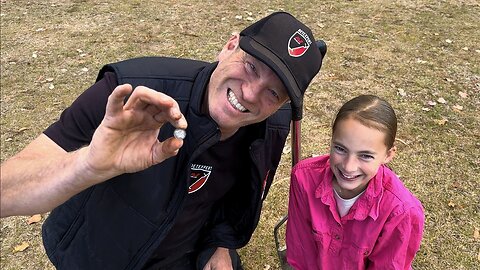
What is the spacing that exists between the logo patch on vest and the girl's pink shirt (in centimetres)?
52

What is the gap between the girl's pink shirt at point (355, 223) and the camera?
7.03 feet

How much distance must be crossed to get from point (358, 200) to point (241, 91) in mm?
838

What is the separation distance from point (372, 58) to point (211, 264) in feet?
12.0

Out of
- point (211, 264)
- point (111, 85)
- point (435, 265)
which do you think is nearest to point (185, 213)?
point (211, 264)

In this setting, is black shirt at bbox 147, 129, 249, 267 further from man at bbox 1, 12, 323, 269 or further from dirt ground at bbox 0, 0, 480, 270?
dirt ground at bbox 0, 0, 480, 270

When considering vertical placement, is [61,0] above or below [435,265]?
above

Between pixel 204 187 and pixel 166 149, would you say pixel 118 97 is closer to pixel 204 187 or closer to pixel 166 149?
pixel 166 149

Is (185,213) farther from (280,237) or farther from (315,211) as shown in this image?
(280,237)

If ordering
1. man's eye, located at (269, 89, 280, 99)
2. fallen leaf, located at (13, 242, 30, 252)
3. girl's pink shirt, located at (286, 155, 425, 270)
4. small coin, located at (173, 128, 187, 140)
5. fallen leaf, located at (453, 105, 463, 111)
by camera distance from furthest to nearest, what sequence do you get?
fallen leaf, located at (453, 105, 463, 111)
fallen leaf, located at (13, 242, 30, 252)
girl's pink shirt, located at (286, 155, 425, 270)
man's eye, located at (269, 89, 280, 99)
small coin, located at (173, 128, 187, 140)

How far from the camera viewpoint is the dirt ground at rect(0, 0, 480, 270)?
11.1 ft

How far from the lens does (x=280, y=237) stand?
331 cm

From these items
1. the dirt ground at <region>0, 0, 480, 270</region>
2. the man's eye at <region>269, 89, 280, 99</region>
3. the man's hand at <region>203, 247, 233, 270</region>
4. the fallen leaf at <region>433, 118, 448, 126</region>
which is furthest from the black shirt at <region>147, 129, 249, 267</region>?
the fallen leaf at <region>433, 118, 448, 126</region>

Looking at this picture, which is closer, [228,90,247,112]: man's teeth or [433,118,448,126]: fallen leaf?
[228,90,247,112]: man's teeth

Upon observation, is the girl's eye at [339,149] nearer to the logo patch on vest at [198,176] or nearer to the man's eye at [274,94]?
the man's eye at [274,94]
